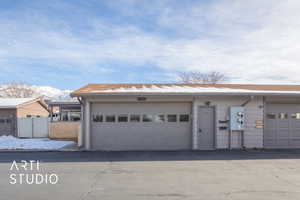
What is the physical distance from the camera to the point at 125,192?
4918mm

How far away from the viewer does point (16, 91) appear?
43.0 meters

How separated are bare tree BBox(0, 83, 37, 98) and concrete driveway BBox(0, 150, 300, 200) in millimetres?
40444

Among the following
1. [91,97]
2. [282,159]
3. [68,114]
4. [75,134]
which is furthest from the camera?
[68,114]

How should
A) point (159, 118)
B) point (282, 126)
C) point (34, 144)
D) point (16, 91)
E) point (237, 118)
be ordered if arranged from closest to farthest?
point (237, 118), point (159, 118), point (282, 126), point (34, 144), point (16, 91)

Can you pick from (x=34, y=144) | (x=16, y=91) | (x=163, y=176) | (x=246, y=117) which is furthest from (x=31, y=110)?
(x=16, y=91)

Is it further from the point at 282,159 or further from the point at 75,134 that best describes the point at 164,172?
the point at 75,134

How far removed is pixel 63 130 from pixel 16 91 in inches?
1369

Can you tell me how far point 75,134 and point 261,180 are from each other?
13382mm

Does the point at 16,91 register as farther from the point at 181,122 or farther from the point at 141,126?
the point at 181,122

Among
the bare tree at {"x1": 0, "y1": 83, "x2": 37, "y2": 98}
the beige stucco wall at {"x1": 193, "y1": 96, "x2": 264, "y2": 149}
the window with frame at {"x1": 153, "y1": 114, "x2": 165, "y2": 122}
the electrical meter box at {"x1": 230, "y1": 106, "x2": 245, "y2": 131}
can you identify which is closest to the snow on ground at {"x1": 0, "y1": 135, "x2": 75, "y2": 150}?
the window with frame at {"x1": 153, "y1": 114, "x2": 165, "y2": 122}

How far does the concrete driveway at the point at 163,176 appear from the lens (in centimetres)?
480

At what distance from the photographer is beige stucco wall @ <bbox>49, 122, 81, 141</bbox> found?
15.6 m

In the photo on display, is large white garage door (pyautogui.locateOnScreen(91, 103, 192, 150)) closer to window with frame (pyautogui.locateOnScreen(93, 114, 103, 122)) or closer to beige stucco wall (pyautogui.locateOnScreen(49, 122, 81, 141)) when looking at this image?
window with frame (pyautogui.locateOnScreen(93, 114, 103, 122))

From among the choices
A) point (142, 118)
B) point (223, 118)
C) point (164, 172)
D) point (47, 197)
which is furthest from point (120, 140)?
point (47, 197)
